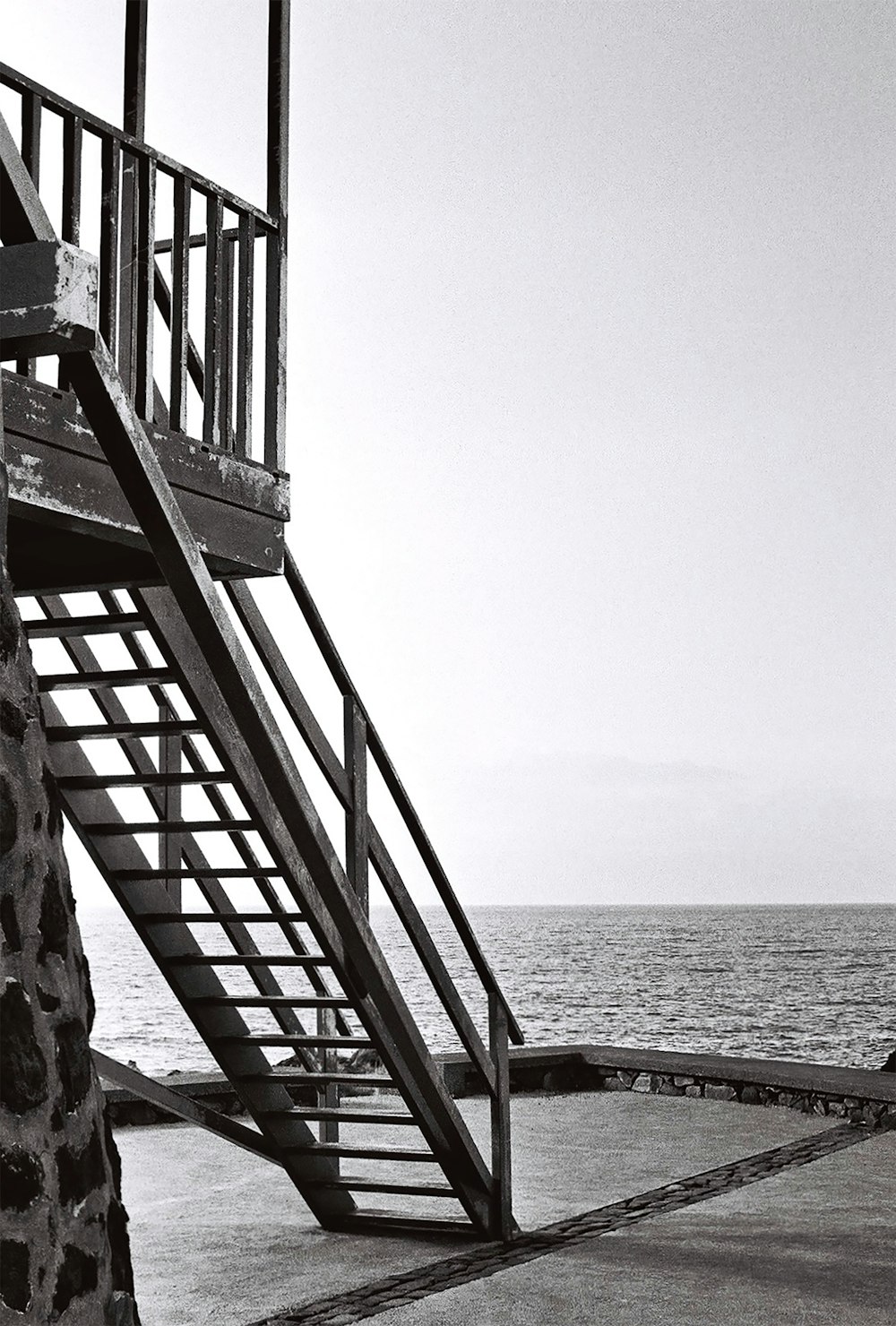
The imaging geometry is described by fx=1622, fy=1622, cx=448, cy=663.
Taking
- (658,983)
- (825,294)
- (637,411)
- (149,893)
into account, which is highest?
(825,294)

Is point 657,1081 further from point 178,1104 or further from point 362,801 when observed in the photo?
point 362,801

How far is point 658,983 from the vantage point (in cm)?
7275

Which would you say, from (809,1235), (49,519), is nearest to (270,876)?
(49,519)

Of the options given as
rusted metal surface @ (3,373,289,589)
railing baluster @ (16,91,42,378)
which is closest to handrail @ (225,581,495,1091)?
rusted metal surface @ (3,373,289,589)

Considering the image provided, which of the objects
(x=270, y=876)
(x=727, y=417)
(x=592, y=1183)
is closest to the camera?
(x=270, y=876)

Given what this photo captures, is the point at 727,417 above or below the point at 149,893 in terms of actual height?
above

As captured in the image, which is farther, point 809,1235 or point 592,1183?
point 592,1183

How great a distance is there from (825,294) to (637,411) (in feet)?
24.2

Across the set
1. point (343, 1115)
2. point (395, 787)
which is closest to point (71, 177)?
point (395, 787)

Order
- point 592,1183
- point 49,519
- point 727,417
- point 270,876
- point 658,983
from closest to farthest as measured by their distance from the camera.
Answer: point 49,519
point 270,876
point 592,1183
point 727,417
point 658,983

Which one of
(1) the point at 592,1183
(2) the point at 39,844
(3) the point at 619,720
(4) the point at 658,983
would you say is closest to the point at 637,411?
(3) the point at 619,720

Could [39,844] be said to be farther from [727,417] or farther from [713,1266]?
[727,417]

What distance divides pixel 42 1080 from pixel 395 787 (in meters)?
3.92

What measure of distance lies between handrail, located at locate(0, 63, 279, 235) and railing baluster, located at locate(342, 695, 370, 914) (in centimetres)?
201
